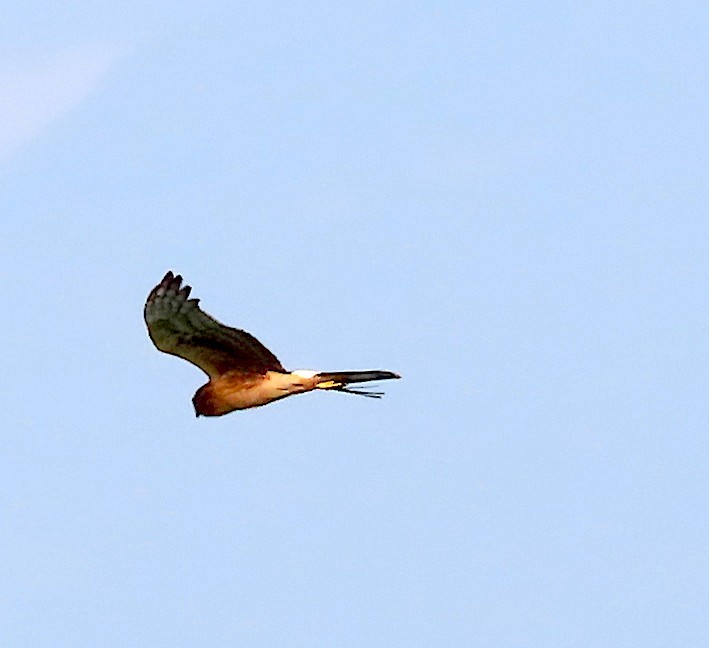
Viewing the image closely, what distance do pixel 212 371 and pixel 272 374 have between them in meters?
0.93

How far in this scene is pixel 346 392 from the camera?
137 ft

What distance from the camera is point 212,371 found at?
42.7 metres

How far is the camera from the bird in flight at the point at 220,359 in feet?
136

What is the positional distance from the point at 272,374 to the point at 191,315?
4.86ft

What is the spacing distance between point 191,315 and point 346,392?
2330 mm

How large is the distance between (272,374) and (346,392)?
1.21m

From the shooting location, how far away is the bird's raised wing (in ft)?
136

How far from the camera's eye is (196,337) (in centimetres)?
4212

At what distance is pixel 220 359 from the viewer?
4250 centimetres

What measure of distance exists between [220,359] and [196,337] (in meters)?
0.57

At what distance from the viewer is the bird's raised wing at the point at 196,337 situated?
41.3 metres

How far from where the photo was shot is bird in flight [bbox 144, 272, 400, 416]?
41406 millimetres

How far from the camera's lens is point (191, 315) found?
41.6m
